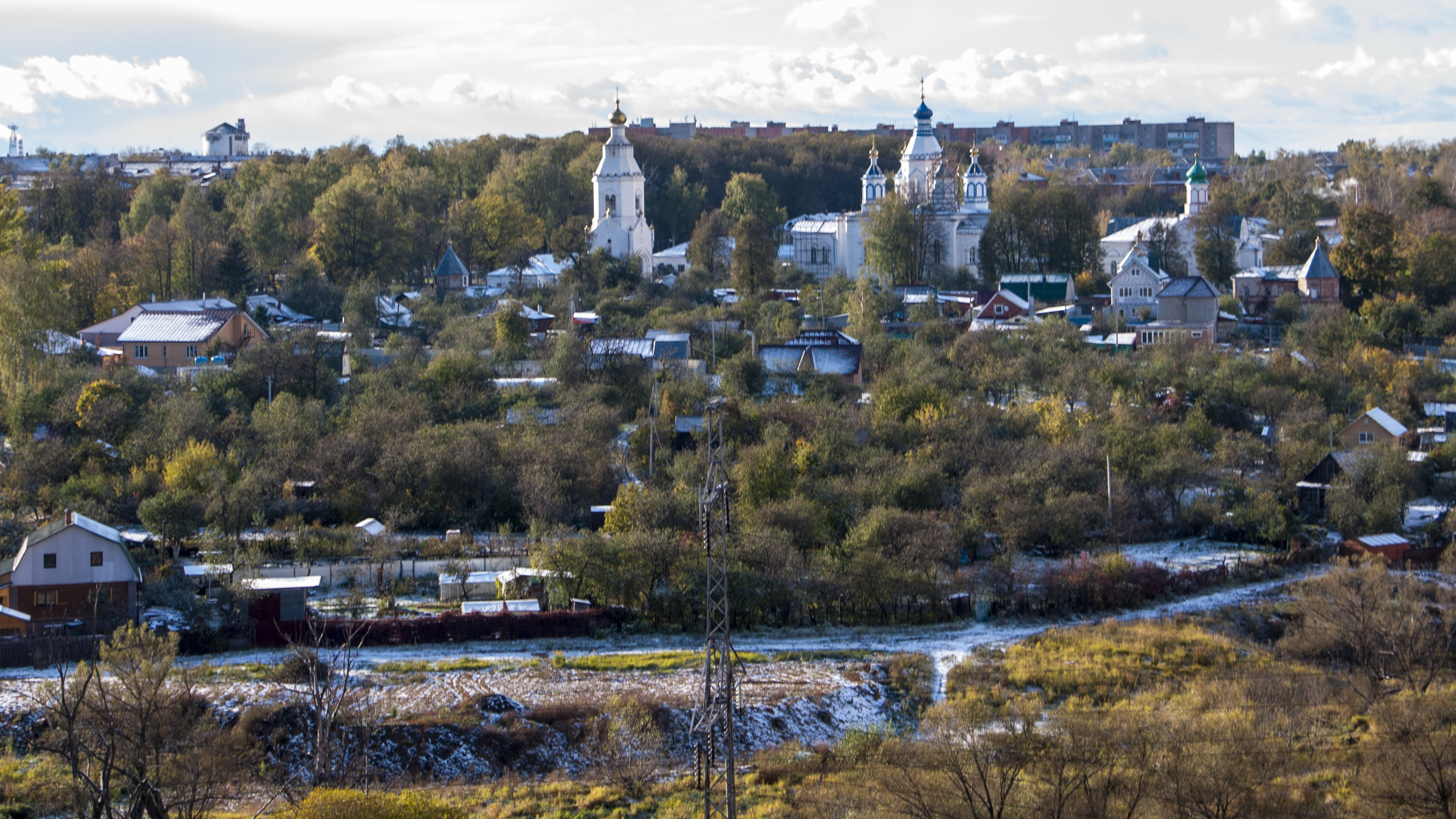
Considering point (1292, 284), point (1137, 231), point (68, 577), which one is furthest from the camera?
point (1137, 231)

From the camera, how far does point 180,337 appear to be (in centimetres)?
2817

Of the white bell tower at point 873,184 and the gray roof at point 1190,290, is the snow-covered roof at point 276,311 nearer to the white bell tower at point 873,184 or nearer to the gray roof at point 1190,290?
the white bell tower at point 873,184

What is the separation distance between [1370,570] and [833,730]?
7344 mm

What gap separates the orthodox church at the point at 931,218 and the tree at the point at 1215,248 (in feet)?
19.5

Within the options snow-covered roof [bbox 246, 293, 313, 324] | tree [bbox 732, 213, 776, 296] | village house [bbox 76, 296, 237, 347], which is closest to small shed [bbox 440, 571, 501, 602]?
village house [bbox 76, 296, 237, 347]

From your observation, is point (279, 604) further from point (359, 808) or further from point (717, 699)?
point (359, 808)

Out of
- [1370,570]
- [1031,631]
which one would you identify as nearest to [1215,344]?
[1370,570]

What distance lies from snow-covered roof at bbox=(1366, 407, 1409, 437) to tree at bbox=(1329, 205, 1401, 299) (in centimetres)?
1342

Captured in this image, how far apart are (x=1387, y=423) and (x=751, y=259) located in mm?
17889

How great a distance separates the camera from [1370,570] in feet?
55.4

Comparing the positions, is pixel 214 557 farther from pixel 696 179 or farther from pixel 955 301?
pixel 696 179

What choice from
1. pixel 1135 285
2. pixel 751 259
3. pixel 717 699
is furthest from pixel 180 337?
pixel 1135 285

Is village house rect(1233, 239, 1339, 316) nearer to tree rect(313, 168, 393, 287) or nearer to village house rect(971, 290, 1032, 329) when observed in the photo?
village house rect(971, 290, 1032, 329)

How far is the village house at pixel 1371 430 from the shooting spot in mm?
22625
